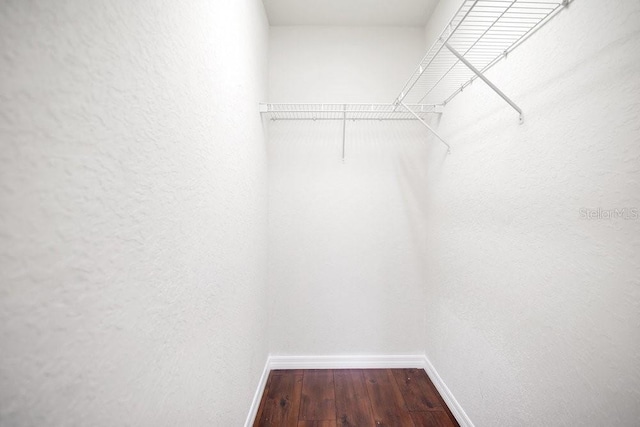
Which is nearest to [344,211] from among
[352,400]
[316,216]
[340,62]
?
[316,216]

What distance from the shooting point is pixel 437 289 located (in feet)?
5.35

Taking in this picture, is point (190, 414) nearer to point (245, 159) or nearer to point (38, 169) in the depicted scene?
point (38, 169)

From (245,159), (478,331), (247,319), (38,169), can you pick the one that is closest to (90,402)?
(38,169)

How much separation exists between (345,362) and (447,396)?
0.66 m

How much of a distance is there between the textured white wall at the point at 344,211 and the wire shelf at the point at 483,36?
1.37 feet

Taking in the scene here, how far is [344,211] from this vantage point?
1800 mm

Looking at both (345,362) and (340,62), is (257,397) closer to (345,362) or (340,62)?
(345,362)

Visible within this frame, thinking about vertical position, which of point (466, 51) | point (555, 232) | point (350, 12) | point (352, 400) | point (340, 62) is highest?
point (350, 12)

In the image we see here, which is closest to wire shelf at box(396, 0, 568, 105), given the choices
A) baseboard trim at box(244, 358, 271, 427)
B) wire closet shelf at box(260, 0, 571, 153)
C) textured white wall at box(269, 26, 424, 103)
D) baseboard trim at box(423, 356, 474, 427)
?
wire closet shelf at box(260, 0, 571, 153)

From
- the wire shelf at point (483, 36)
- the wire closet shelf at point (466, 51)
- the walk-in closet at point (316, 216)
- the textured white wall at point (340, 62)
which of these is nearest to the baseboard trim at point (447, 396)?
the walk-in closet at point (316, 216)

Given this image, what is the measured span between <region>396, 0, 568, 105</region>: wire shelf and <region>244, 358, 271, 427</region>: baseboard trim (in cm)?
183

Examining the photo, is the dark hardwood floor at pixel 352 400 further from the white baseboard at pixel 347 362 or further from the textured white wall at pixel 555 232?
the textured white wall at pixel 555 232

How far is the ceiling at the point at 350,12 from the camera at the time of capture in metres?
1.57

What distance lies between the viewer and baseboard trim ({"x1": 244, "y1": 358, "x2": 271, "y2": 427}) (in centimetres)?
125
